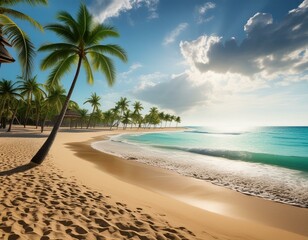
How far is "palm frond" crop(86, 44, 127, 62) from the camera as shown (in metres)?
11.0

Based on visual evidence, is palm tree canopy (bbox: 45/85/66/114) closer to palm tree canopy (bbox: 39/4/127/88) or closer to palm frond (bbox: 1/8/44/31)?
palm tree canopy (bbox: 39/4/127/88)

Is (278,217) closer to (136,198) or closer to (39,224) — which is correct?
(136,198)

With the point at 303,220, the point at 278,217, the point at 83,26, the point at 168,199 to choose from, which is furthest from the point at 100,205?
the point at 83,26

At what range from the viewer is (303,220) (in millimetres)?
5543

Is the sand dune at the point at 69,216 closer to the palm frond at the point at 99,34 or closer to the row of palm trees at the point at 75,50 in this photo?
the row of palm trees at the point at 75,50

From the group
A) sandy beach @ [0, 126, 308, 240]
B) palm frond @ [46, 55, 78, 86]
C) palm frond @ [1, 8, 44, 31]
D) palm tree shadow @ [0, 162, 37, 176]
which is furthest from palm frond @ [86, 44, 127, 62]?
sandy beach @ [0, 126, 308, 240]

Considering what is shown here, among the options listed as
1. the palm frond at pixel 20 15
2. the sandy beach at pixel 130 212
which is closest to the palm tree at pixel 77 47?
the palm frond at pixel 20 15

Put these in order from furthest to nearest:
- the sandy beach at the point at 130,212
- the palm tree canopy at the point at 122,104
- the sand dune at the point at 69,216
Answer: the palm tree canopy at the point at 122,104 → the sandy beach at the point at 130,212 → the sand dune at the point at 69,216

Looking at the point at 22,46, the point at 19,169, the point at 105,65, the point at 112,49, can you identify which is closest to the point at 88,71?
the point at 105,65

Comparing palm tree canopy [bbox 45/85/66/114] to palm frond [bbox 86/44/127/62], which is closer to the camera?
palm frond [bbox 86/44/127/62]

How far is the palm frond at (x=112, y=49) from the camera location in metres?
11.0

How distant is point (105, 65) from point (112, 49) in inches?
40.1

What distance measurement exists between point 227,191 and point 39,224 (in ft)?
22.1

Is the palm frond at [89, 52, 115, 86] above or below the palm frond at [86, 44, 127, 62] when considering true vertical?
below
